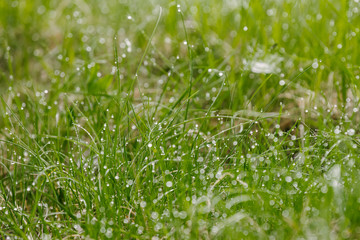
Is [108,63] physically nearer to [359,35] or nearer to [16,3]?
[16,3]

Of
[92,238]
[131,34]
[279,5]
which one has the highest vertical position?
[279,5]

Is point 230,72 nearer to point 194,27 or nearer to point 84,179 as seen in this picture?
point 194,27

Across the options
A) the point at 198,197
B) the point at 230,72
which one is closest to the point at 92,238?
the point at 198,197

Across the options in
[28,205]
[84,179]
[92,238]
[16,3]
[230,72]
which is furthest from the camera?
[16,3]

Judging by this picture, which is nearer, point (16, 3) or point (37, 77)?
point (37, 77)

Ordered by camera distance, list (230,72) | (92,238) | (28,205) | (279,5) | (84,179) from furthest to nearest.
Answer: (279,5) → (230,72) → (28,205) → (84,179) → (92,238)

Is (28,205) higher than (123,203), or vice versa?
(123,203)
